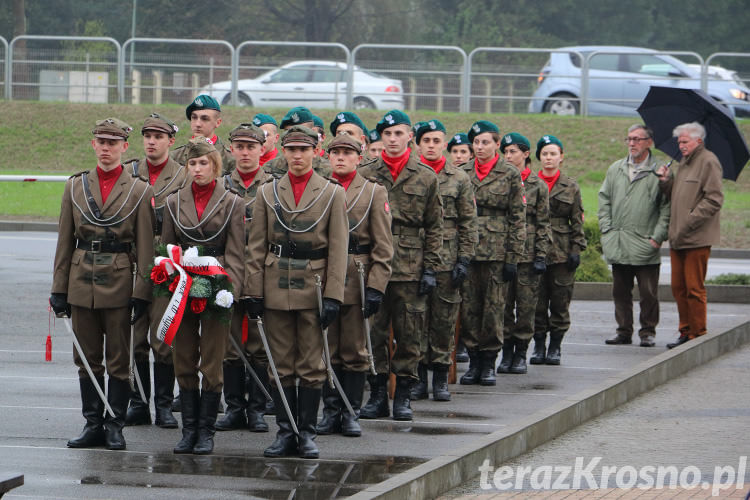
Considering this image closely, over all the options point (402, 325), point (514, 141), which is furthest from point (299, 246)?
point (514, 141)

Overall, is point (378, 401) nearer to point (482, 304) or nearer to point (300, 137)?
point (482, 304)

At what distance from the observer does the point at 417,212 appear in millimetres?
9570

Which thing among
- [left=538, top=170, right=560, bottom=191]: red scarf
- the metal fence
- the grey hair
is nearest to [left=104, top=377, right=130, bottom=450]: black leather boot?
[left=538, top=170, right=560, bottom=191]: red scarf

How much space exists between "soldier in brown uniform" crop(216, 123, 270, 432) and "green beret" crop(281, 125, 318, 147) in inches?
40.3

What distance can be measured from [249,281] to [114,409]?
1.14 m

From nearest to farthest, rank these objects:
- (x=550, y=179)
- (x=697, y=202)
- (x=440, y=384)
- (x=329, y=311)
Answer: (x=329, y=311)
(x=440, y=384)
(x=550, y=179)
(x=697, y=202)

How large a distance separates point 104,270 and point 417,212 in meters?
2.37

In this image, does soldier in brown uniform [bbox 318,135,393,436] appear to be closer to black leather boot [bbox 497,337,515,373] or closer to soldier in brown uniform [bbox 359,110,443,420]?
soldier in brown uniform [bbox 359,110,443,420]

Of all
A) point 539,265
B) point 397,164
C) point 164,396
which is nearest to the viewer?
point 164,396

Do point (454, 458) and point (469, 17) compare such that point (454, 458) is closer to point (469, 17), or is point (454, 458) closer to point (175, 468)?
point (175, 468)

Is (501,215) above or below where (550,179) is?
below

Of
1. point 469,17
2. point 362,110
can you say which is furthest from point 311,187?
point 469,17

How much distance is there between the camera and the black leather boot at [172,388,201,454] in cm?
815

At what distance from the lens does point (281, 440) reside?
8.15m
